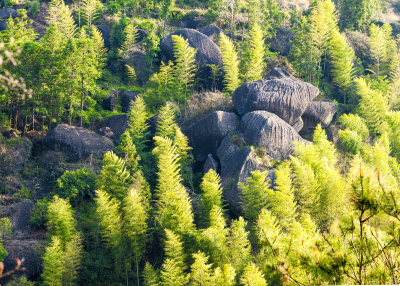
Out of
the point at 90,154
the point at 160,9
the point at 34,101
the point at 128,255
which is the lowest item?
the point at 128,255

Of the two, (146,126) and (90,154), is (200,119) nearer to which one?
(146,126)

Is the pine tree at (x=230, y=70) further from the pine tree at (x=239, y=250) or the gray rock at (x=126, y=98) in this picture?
the pine tree at (x=239, y=250)

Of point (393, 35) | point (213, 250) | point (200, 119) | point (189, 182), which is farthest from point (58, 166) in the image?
point (393, 35)

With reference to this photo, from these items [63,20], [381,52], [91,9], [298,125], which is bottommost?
[298,125]

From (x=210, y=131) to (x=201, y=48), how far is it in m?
8.97

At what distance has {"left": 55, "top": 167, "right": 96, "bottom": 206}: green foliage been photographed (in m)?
20.4

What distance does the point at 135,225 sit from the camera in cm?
1792

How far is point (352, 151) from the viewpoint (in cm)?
2389

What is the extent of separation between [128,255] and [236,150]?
8.21m

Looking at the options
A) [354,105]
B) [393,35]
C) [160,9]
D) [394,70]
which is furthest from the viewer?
[393,35]

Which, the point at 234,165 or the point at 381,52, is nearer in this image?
the point at 234,165

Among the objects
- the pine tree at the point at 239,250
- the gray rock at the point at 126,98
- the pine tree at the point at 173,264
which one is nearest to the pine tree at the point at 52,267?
the pine tree at the point at 173,264

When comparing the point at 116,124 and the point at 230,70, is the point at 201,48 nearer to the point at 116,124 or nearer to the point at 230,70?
the point at 230,70

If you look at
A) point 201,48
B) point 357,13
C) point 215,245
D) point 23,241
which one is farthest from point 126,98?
point 357,13
